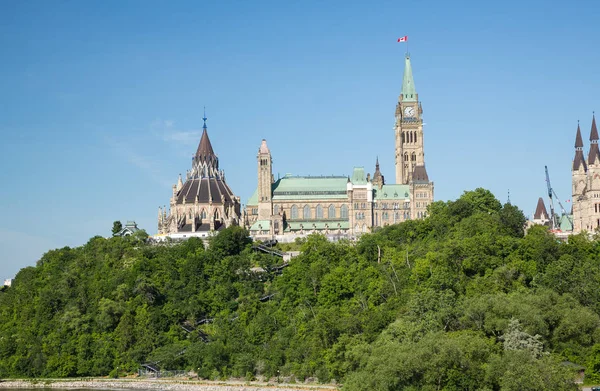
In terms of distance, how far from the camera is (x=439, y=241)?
122m

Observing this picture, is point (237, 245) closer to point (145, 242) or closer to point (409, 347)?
point (145, 242)

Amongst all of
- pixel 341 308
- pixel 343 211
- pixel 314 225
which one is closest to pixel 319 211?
pixel 343 211

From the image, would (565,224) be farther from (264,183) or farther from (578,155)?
(264,183)


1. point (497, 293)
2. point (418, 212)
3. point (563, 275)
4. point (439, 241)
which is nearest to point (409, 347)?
point (497, 293)

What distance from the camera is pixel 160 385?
108 meters

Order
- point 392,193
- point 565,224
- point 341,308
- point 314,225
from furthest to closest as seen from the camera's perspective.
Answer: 1. point 565,224
2. point 392,193
3. point 314,225
4. point 341,308

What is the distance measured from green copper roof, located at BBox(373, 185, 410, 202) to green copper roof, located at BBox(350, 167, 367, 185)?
2.85 m

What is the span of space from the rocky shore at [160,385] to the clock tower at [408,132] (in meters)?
73.0

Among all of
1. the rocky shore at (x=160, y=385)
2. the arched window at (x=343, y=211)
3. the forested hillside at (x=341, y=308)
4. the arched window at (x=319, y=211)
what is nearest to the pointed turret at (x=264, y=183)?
the arched window at (x=319, y=211)

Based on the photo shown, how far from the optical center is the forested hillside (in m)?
83.5

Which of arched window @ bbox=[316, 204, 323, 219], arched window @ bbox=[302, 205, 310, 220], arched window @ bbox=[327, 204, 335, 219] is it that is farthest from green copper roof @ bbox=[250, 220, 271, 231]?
arched window @ bbox=[327, 204, 335, 219]

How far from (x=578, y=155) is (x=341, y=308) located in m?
66.4

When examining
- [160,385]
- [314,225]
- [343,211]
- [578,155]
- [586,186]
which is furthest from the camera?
[343,211]

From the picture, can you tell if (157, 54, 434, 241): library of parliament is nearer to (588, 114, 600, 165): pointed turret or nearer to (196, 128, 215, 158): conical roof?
(196, 128, 215, 158): conical roof
